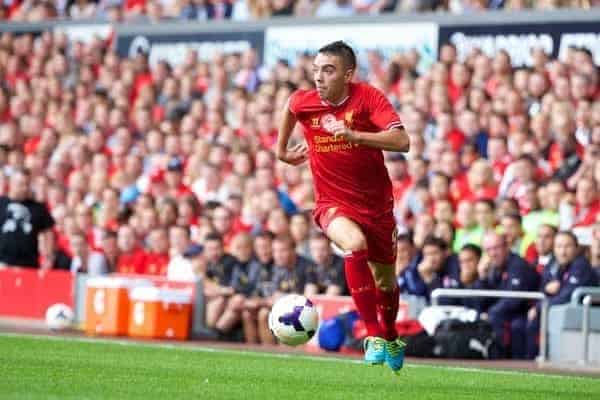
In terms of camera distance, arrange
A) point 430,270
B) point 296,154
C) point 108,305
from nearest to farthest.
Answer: point 296,154
point 430,270
point 108,305

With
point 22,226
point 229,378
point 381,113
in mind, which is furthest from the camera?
point 22,226

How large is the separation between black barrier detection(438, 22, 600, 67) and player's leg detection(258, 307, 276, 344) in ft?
15.9

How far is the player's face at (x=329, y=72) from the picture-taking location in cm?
1175

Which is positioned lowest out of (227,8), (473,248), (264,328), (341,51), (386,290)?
(264,328)

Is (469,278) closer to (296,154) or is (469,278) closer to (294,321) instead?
(294,321)

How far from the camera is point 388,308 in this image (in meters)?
12.3

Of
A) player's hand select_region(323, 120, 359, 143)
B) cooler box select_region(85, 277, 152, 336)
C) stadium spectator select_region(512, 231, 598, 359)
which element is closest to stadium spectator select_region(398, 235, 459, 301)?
stadium spectator select_region(512, 231, 598, 359)

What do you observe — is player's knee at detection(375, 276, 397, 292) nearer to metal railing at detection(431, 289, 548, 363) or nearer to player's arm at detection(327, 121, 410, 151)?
player's arm at detection(327, 121, 410, 151)

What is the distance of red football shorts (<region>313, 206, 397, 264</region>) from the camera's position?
39.2 feet

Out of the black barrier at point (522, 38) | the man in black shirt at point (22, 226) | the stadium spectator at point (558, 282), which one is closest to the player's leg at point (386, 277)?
the stadium spectator at point (558, 282)

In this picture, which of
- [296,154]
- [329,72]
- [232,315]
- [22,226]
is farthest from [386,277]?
[22,226]

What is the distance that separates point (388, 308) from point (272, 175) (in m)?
8.09

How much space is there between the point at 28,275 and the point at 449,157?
19.2 ft

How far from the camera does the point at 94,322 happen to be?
1880 cm
